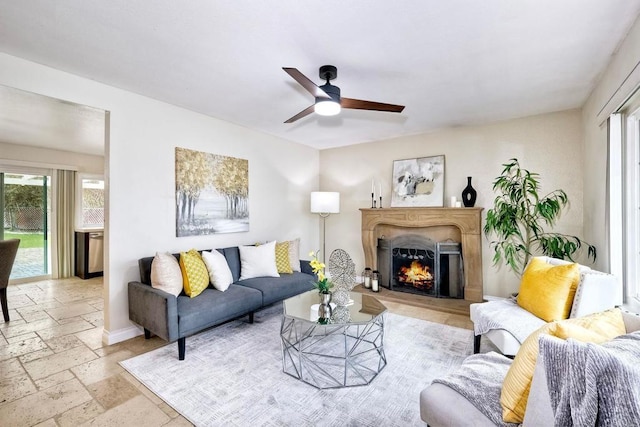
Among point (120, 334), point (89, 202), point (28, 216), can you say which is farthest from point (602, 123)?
point (28, 216)

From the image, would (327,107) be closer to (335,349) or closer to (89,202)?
(335,349)

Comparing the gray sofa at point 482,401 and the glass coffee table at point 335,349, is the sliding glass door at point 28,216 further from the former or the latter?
the gray sofa at point 482,401

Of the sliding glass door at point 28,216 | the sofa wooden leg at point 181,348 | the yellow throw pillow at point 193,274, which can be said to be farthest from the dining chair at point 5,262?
the sliding glass door at point 28,216

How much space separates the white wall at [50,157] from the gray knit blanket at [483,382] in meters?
7.08

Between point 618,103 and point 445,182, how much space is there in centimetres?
218

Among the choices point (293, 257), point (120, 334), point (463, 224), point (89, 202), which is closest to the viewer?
point (120, 334)

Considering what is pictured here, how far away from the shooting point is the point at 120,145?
2.89m

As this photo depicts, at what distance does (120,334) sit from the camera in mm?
2887

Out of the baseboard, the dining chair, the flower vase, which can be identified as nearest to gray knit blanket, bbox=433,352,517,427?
the flower vase

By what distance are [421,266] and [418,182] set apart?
1273mm

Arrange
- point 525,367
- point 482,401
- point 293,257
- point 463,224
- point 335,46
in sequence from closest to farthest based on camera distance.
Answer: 1. point 525,367
2. point 482,401
3. point 335,46
4. point 463,224
5. point 293,257

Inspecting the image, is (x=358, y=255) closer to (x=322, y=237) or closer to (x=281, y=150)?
(x=322, y=237)

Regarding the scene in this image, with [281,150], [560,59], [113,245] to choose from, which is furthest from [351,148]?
[113,245]

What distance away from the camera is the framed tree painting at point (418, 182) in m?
4.29
